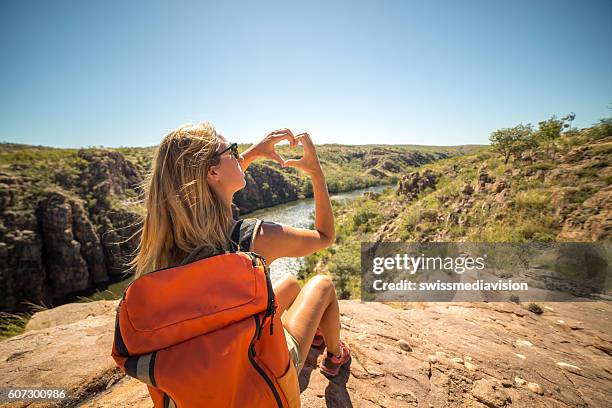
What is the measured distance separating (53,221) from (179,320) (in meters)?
31.4

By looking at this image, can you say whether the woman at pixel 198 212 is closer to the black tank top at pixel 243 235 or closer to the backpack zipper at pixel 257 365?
the black tank top at pixel 243 235

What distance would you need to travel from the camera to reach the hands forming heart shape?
6.66 ft

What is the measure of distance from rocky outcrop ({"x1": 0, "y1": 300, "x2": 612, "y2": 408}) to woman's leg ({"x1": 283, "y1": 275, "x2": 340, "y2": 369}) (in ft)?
1.82

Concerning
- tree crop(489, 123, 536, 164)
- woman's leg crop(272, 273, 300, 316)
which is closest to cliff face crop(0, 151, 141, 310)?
woman's leg crop(272, 273, 300, 316)

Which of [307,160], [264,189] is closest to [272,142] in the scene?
[307,160]

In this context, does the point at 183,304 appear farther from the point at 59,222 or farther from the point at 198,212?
the point at 59,222

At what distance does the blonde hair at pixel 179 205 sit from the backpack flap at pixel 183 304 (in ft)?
0.94

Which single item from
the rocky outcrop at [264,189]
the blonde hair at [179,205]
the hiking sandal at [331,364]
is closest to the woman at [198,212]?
the blonde hair at [179,205]

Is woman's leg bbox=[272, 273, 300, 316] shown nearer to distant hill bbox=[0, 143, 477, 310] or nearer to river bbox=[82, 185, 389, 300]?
distant hill bbox=[0, 143, 477, 310]

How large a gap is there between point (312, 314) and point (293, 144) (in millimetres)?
1287

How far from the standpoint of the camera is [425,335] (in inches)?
129

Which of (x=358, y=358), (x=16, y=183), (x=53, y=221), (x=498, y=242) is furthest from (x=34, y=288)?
(x=498, y=242)

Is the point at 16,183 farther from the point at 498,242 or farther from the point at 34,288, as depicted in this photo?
the point at 498,242

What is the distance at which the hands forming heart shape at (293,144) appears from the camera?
2.03m
